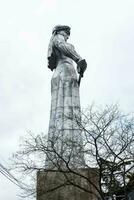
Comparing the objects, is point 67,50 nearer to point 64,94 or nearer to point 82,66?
point 82,66

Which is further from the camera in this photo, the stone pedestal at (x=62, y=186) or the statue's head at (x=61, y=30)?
the statue's head at (x=61, y=30)

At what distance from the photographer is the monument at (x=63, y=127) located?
62.5 feet

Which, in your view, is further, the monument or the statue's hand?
the statue's hand

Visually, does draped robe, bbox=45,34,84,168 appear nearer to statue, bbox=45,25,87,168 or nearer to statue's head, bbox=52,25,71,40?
statue, bbox=45,25,87,168

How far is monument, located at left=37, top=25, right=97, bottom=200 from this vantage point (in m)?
19.0

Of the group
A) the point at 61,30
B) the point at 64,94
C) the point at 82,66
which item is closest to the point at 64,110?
the point at 64,94

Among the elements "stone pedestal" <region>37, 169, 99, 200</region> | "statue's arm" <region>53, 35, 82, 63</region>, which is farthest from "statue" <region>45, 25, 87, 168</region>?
"stone pedestal" <region>37, 169, 99, 200</region>

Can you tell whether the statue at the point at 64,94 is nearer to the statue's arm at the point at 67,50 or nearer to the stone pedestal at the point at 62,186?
the statue's arm at the point at 67,50

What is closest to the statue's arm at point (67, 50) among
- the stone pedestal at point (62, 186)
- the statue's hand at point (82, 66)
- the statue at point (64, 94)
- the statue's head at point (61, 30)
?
the statue at point (64, 94)

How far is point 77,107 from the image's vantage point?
21984mm

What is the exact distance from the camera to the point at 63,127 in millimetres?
21203

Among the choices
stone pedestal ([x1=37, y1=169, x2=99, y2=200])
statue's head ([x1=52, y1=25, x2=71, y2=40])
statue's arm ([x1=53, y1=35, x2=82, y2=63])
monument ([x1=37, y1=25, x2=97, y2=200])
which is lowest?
stone pedestal ([x1=37, y1=169, x2=99, y2=200])

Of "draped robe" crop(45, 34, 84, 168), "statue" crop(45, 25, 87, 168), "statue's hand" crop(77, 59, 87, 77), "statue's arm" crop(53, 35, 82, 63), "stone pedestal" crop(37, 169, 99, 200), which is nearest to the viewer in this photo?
"stone pedestal" crop(37, 169, 99, 200)

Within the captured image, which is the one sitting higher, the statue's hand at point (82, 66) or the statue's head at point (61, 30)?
the statue's head at point (61, 30)
